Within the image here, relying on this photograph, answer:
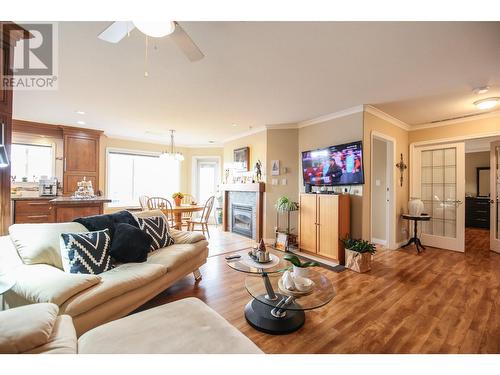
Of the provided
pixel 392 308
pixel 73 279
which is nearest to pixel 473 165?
pixel 392 308

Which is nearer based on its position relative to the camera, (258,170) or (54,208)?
(54,208)

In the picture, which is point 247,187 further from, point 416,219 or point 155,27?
point 155,27

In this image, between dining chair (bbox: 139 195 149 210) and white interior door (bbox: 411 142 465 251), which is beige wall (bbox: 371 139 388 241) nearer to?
white interior door (bbox: 411 142 465 251)

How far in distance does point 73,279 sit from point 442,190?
18.5ft

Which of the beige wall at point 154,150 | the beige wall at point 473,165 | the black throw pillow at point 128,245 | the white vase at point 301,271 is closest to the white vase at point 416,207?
the white vase at point 301,271

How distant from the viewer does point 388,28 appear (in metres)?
1.64

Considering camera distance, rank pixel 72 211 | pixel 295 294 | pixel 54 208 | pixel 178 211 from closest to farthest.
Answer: pixel 295 294
pixel 54 208
pixel 72 211
pixel 178 211

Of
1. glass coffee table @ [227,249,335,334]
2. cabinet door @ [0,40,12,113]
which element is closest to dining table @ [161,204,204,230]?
glass coffee table @ [227,249,335,334]

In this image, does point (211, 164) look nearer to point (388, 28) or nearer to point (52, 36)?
point (52, 36)

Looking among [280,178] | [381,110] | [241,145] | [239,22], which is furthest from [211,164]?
[239,22]

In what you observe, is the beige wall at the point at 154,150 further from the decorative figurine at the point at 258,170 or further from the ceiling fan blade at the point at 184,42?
the ceiling fan blade at the point at 184,42

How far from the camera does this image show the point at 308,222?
12.1ft

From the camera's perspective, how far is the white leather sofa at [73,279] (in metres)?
1.36
